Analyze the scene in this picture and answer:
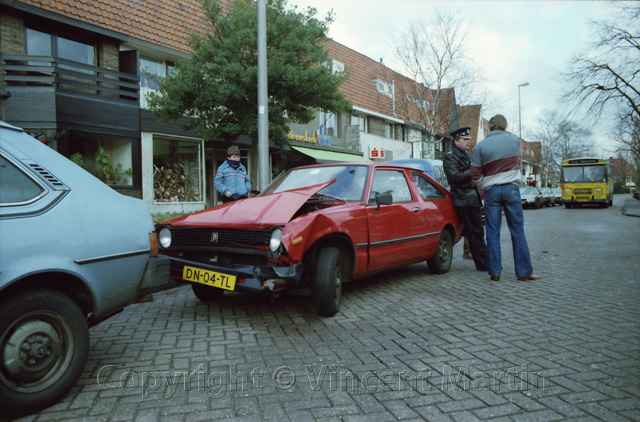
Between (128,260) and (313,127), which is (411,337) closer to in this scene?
(128,260)

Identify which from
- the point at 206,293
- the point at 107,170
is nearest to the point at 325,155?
the point at 107,170

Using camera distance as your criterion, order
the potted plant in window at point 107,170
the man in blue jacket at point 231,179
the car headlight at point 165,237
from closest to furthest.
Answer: the car headlight at point 165,237 < the man in blue jacket at point 231,179 < the potted plant in window at point 107,170

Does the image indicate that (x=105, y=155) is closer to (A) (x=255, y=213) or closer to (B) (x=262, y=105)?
(B) (x=262, y=105)

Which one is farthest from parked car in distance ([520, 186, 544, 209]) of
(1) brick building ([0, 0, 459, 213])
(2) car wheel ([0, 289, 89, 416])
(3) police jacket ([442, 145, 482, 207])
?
(2) car wheel ([0, 289, 89, 416])

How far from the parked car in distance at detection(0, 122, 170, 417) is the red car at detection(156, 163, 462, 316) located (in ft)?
3.41

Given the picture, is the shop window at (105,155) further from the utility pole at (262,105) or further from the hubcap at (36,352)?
the hubcap at (36,352)

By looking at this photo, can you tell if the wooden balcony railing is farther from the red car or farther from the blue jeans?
the blue jeans

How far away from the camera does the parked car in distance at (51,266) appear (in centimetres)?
234

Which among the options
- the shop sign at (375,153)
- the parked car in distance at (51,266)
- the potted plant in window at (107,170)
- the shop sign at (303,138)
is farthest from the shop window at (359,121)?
the parked car in distance at (51,266)

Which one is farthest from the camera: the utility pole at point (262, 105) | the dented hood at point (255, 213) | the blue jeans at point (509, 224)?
the utility pole at point (262, 105)

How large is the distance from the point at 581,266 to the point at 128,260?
6733mm

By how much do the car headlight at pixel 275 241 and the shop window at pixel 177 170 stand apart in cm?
1176

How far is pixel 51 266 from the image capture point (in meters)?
2.45

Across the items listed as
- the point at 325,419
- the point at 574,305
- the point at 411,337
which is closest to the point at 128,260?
the point at 325,419
